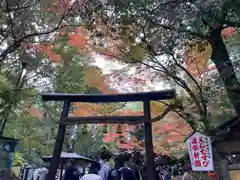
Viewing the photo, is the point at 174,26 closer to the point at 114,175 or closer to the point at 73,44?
the point at 73,44

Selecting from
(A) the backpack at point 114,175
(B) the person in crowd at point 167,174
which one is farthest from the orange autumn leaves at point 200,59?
(B) the person in crowd at point 167,174

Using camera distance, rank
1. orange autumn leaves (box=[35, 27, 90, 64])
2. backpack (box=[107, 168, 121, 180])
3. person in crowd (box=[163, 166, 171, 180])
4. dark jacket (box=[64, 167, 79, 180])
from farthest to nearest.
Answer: person in crowd (box=[163, 166, 171, 180]), orange autumn leaves (box=[35, 27, 90, 64]), dark jacket (box=[64, 167, 79, 180]), backpack (box=[107, 168, 121, 180])

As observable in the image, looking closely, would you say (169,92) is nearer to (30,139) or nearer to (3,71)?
(3,71)

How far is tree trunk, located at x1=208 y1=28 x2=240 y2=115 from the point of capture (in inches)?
260

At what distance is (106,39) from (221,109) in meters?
4.50

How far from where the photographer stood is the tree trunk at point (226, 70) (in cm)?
659

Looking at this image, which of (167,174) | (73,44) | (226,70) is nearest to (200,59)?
(226,70)

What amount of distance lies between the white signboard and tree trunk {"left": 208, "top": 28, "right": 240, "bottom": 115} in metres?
1.32

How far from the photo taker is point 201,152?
765 centimetres

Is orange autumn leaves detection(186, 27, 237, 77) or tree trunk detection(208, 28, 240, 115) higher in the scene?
orange autumn leaves detection(186, 27, 237, 77)

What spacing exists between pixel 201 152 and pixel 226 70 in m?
2.54

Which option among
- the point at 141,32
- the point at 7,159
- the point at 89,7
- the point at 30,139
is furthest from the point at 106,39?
the point at 30,139

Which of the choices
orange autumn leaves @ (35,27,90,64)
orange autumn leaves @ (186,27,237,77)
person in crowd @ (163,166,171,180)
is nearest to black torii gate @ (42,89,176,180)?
orange autumn leaves @ (186,27,237,77)

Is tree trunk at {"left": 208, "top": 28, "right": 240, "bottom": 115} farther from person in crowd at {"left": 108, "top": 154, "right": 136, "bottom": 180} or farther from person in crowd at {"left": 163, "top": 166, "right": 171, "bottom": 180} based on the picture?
person in crowd at {"left": 163, "top": 166, "right": 171, "bottom": 180}
